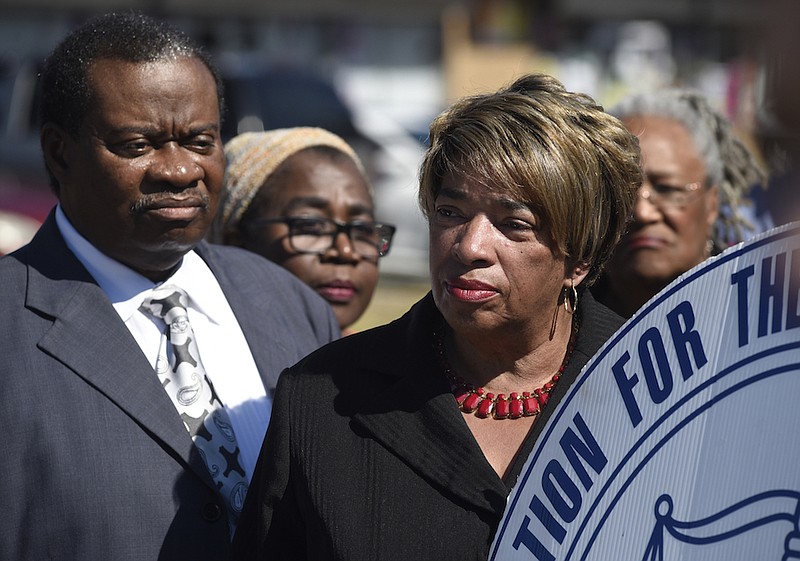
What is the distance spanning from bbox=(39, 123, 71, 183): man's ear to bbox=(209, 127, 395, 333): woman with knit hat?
1096 millimetres

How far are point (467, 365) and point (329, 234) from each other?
1.47m

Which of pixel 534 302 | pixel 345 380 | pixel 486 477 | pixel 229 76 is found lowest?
pixel 486 477

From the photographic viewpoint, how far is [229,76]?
1258 cm

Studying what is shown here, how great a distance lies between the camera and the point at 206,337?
261cm

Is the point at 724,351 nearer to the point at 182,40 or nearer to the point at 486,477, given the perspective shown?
the point at 486,477

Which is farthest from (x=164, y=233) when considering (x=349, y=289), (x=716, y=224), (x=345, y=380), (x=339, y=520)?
(x=716, y=224)

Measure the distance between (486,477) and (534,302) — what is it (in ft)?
1.21

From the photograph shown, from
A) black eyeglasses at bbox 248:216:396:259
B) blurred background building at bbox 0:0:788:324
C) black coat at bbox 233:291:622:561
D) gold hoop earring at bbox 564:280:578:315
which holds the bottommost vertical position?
black coat at bbox 233:291:622:561

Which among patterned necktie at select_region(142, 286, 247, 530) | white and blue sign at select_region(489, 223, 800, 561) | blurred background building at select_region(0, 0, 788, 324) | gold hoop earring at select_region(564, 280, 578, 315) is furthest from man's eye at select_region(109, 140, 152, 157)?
blurred background building at select_region(0, 0, 788, 324)

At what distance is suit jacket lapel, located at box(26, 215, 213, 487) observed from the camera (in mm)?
2328

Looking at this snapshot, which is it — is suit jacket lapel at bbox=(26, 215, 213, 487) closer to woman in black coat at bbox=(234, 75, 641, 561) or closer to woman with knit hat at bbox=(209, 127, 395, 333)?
woman in black coat at bbox=(234, 75, 641, 561)

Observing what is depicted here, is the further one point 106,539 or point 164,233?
point 164,233

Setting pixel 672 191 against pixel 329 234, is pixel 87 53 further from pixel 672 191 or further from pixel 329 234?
pixel 672 191

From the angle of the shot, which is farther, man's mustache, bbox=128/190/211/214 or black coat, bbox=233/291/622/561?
man's mustache, bbox=128/190/211/214
